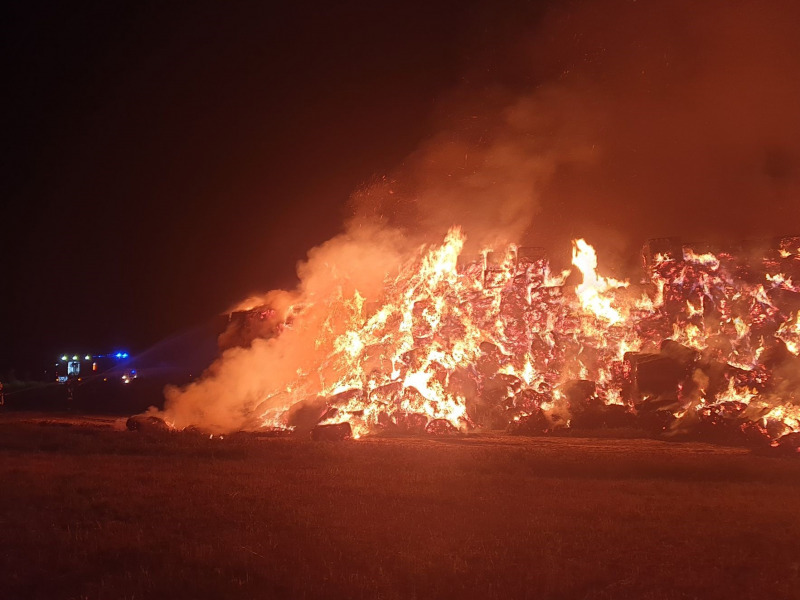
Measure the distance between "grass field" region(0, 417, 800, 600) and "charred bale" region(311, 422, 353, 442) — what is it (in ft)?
12.0

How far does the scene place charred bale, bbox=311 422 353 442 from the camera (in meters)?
21.6

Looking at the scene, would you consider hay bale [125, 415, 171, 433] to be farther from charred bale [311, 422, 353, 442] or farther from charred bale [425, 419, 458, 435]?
charred bale [425, 419, 458, 435]

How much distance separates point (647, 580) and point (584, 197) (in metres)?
24.7

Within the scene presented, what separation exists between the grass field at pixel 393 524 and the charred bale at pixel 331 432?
3.66 m

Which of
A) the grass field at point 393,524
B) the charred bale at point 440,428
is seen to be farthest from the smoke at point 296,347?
the grass field at point 393,524

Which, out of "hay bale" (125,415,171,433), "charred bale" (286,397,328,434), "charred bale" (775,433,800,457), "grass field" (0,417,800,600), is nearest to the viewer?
"grass field" (0,417,800,600)

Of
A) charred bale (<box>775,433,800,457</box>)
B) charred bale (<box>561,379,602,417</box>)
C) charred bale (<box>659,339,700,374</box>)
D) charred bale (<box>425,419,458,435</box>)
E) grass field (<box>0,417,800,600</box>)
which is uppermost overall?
charred bale (<box>659,339,700,374</box>)

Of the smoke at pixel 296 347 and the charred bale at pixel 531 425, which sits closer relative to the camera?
the charred bale at pixel 531 425

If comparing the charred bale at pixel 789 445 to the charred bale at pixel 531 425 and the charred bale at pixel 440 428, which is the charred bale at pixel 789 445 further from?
the charred bale at pixel 440 428

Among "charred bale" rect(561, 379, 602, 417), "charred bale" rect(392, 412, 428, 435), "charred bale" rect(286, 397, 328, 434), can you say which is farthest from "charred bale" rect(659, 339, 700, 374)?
"charred bale" rect(286, 397, 328, 434)

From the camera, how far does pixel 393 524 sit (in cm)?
1046

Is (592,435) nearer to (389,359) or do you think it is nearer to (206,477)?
(389,359)

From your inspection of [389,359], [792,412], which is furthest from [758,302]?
[389,359]

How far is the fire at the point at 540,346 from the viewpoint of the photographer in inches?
916
